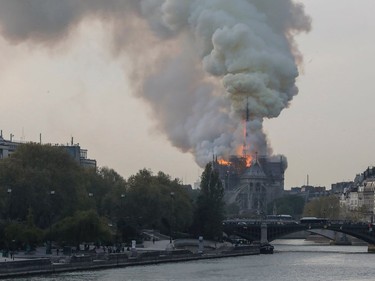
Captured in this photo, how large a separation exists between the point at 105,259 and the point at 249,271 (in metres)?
8.58

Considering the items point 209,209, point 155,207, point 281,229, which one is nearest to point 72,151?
point 281,229

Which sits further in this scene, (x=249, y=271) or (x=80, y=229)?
(x=80, y=229)

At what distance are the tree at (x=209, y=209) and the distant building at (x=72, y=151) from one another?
1177 cm

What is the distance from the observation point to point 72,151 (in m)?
163

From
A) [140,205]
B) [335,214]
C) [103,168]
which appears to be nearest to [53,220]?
[140,205]

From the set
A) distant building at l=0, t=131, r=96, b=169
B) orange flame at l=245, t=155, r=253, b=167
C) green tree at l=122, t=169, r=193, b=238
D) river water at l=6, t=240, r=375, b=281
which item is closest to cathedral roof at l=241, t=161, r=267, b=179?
orange flame at l=245, t=155, r=253, b=167

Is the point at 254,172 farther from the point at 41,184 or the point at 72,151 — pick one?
the point at 41,184

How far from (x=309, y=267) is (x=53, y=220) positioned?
19.7m

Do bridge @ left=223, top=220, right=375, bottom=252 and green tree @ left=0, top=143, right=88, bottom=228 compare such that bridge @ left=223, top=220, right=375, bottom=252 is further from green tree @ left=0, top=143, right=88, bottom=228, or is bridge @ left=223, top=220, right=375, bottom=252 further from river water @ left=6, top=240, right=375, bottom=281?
green tree @ left=0, top=143, right=88, bottom=228

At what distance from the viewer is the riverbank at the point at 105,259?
6831cm

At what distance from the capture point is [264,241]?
11925cm

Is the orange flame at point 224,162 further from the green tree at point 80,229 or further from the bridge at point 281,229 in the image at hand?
the green tree at point 80,229

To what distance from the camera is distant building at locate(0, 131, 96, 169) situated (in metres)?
135

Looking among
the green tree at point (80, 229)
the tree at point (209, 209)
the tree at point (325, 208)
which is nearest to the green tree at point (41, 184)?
the green tree at point (80, 229)
